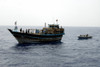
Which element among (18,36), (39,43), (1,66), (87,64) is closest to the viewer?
(1,66)

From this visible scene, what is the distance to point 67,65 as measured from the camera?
2689 centimetres

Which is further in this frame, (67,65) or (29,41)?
(29,41)

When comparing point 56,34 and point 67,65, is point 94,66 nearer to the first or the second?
point 67,65

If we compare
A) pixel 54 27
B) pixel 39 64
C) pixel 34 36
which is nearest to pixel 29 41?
pixel 34 36

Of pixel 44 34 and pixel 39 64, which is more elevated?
pixel 44 34

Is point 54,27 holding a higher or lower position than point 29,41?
higher

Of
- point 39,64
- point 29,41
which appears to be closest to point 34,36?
point 29,41

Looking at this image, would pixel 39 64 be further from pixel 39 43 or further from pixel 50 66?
pixel 39 43

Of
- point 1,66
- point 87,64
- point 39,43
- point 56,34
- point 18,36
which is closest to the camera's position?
point 1,66

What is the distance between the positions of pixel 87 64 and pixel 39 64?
32.2 feet

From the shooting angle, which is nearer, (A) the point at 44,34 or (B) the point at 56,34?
(A) the point at 44,34

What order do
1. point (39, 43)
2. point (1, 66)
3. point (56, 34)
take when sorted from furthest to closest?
point (56, 34) → point (39, 43) → point (1, 66)

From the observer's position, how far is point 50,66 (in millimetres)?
25906

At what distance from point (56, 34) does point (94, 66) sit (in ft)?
101
